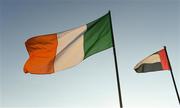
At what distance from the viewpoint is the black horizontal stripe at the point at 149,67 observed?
1419 centimetres

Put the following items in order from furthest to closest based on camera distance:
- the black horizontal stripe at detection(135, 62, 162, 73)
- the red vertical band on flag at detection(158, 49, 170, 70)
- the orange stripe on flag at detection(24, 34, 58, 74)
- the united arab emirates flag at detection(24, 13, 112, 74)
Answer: the black horizontal stripe at detection(135, 62, 162, 73), the red vertical band on flag at detection(158, 49, 170, 70), the united arab emirates flag at detection(24, 13, 112, 74), the orange stripe on flag at detection(24, 34, 58, 74)

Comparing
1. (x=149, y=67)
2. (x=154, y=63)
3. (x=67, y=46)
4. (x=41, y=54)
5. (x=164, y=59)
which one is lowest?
(x=41, y=54)

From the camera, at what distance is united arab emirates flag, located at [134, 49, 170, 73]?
1411 cm

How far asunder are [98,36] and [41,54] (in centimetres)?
192

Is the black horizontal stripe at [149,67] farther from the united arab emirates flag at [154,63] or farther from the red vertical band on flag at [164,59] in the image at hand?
the red vertical band on flag at [164,59]

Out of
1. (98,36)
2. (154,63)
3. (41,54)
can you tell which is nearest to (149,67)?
(154,63)

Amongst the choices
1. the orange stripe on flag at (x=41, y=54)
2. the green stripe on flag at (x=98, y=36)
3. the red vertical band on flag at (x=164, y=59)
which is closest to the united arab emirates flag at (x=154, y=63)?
the red vertical band on flag at (x=164, y=59)

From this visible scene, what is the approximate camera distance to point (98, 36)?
9930 millimetres

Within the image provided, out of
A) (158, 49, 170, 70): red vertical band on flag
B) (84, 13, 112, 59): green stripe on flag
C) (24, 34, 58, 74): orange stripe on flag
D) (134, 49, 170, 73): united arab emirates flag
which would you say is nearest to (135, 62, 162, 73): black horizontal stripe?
(134, 49, 170, 73): united arab emirates flag

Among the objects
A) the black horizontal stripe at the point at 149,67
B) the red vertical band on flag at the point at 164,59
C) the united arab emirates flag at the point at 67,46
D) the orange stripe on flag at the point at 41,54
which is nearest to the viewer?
the orange stripe on flag at the point at 41,54

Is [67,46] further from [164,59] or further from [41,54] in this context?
[164,59]

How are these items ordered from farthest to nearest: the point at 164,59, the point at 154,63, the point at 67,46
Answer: the point at 154,63
the point at 164,59
the point at 67,46

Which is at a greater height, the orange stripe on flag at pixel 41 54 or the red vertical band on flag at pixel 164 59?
the red vertical band on flag at pixel 164 59

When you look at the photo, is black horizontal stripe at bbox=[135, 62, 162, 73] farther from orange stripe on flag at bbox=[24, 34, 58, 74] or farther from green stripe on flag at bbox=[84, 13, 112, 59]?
orange stripe on flag at bbox=[24, 34, 58, 74]
